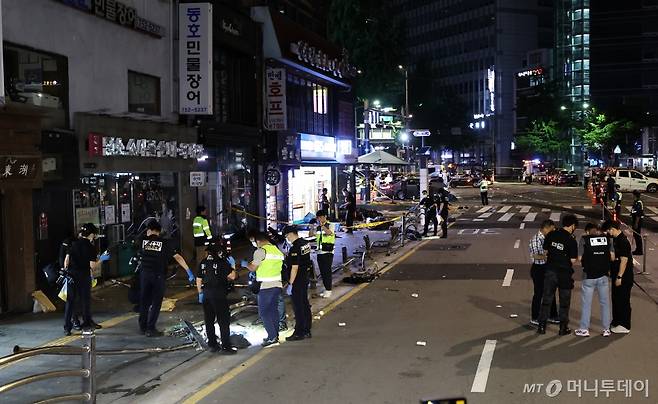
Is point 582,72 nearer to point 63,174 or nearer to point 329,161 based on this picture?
point 329,161

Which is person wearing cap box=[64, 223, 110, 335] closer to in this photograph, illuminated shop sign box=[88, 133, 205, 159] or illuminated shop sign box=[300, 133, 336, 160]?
illuminated shop sign box=[88, 133, 205, 159]

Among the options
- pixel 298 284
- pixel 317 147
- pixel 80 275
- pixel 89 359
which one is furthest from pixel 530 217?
pixel 89 359

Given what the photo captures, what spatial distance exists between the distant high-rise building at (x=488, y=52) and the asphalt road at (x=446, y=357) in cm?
→ 9850

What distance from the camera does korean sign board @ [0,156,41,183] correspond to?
11.6 metres

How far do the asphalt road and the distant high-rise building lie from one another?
98.5 meters

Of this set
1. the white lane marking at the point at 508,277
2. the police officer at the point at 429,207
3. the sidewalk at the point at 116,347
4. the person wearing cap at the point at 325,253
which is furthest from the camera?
the police officer at the point at 429,207

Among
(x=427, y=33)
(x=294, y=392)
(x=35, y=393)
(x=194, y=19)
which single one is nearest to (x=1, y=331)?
(x=35, y=393)

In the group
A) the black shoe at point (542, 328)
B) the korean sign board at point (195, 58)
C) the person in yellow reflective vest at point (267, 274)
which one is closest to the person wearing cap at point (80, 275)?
the person in yellow reflective vest at point (267, 274)

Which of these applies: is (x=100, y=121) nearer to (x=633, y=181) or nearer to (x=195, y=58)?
(x=195, y=58)

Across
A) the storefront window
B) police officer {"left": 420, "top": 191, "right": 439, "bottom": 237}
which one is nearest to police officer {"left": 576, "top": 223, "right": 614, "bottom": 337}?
the storefront window

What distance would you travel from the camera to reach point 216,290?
9.39 metres

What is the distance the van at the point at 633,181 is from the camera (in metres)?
52.4

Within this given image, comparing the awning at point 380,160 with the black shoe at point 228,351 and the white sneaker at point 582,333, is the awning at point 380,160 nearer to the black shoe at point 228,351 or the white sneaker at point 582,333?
the white sneaker at point 582,333

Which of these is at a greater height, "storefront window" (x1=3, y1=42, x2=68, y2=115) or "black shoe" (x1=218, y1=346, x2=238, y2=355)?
"storefront window" (x1=3, y1=42, x2=68, y2=115)
